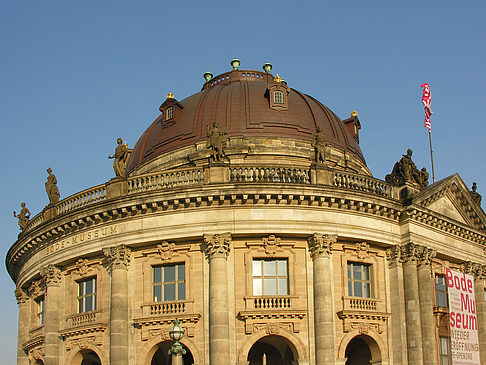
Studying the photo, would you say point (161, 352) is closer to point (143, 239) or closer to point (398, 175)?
point (143, 239)

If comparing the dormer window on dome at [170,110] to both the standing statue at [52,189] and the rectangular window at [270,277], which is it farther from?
the rectangular window at [270,277]

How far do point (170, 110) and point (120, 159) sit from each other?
31.7 ft

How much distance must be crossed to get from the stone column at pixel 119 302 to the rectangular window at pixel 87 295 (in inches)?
76.0

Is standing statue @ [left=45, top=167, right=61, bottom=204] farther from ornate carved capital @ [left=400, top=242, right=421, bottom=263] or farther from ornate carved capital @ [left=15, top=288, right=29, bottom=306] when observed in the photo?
ornate carved capital @ [left=400, top=242, right=421, bottom=263]

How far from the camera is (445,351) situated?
34219 mm

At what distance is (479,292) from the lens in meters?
37.6

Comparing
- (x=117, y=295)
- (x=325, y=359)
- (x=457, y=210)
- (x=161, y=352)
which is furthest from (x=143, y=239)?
(x=457, y=210)

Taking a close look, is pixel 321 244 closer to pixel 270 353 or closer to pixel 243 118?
pixel 270 353

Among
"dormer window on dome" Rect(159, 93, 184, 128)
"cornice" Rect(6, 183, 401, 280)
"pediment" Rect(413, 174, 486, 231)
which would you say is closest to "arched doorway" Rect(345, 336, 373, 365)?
"cornice" Rect(6, 183, 401, 280)

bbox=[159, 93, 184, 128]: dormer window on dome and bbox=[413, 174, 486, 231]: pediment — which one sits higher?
bbox=[159, 93, 184, 128]: dormer window on dome

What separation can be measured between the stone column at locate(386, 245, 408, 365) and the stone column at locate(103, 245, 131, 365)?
11.9 meters

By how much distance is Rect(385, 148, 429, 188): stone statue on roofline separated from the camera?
34.3 m

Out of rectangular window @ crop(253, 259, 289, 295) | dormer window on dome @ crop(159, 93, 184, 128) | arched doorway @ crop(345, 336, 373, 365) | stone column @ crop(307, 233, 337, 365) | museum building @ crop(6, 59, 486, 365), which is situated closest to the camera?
stone column @ crop(307, 233, 337, 365)

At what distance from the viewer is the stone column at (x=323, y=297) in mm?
29391
